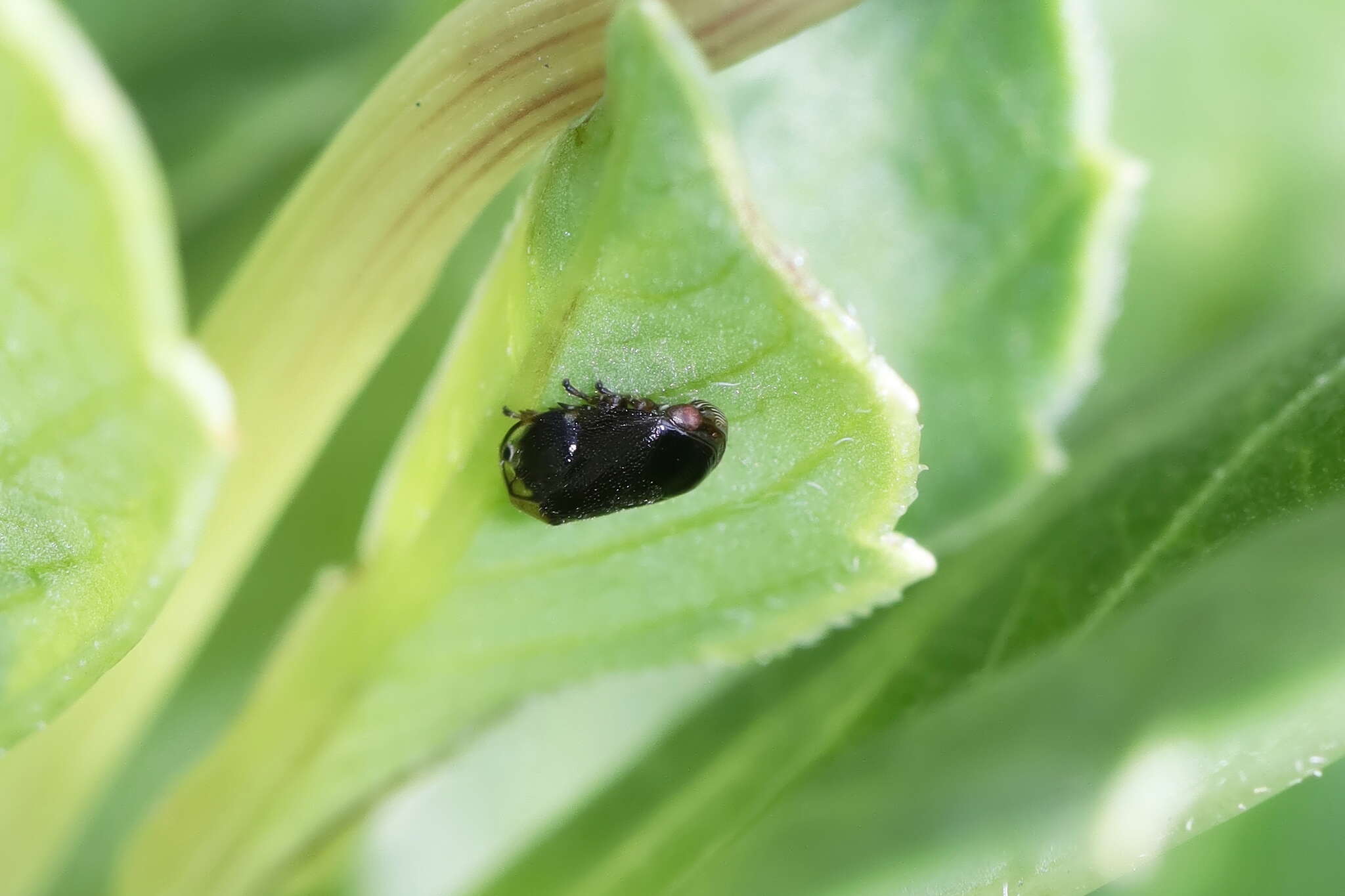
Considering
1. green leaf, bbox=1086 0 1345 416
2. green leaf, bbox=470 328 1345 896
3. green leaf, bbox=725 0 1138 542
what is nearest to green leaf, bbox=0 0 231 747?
green leaf, bbox=470 328 1345 896

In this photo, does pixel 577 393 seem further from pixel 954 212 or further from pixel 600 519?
pixel 954 212

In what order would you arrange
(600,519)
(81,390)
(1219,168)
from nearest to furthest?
1. (81,390)
2. (600,519)
3. (1219,168)

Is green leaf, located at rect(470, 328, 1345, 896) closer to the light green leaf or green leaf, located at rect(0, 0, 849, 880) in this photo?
the light green leaf

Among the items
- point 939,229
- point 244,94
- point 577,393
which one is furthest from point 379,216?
point 244,94

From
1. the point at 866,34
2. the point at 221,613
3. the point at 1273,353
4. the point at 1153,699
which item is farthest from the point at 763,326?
the point at 221,613

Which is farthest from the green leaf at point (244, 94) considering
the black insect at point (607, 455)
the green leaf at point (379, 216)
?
the green leaf at point (379, 216)

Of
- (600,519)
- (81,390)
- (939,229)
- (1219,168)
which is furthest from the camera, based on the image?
(1219,168)

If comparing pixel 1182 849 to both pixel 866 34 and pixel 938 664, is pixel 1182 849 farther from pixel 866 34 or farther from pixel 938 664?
pixel 866 34
